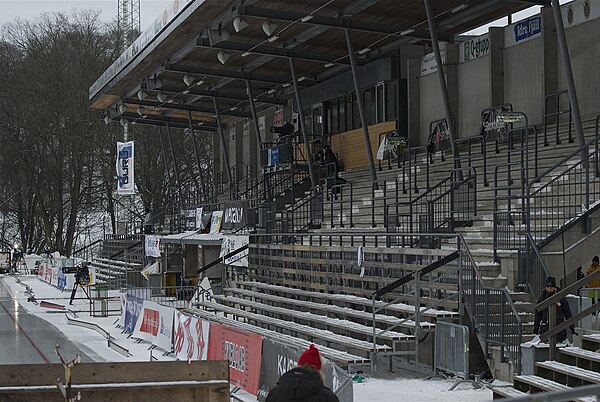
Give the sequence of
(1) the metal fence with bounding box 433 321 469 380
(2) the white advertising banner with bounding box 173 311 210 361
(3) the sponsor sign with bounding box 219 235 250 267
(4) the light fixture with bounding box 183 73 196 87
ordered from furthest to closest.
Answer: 1. (4) the light fixture with bounding box 183 73 196 87
2. (3) the sponsor sign with bounding box 219 235 250 267
3. (2) the white advertising banner with bounding box 173 311 210 361
4. (1) the metal fence with bounding box 433 321 469 380

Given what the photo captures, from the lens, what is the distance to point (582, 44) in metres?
23.5

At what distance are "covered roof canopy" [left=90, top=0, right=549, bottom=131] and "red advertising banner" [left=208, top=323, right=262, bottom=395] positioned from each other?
11.2 metres

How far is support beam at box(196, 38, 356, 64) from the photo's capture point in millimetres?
28942

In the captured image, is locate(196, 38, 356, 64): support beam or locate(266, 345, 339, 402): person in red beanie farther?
locate(196, 38, 356, 64): support beam

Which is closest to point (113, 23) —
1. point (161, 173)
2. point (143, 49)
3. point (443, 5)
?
point (161, 173)

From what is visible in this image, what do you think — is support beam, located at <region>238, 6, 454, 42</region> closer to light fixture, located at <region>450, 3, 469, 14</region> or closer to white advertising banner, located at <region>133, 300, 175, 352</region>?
light fixture, located at <region>450, 3, 469, 14</region>

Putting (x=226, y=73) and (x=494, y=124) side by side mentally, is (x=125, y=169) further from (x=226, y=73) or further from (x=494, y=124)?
(x=494, y=124)

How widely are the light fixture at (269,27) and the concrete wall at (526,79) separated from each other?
20.6 feet

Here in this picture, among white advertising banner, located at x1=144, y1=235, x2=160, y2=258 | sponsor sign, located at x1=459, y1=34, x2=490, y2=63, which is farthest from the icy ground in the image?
sponsor sign, located at x1=459, y1=34, x2=490, y2=63

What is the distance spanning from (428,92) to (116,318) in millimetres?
11670

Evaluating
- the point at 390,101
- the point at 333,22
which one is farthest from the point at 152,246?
the point at 333,22

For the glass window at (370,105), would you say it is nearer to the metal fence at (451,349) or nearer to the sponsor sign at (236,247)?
the sponsor sign at (236,247)

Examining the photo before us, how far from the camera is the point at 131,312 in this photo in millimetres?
24906

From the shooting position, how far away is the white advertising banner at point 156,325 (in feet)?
66.7
